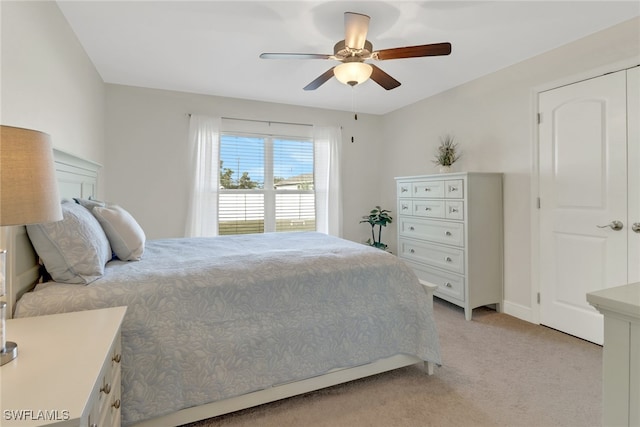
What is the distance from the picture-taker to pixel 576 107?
2.60 metres

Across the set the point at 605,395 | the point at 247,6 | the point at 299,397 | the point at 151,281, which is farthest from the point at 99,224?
the point at 605,395

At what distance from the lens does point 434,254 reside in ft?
11.2

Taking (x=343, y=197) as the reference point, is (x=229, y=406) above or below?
below

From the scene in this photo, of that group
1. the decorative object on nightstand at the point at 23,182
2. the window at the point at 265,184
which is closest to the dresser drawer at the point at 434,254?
the window at the point at 265,184

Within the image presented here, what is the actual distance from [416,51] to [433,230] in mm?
1994

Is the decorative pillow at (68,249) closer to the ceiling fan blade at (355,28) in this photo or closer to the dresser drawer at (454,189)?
the ceiling fan blade at (355,28)

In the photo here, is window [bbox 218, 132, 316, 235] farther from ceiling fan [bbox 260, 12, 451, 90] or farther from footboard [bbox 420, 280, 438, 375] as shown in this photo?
footboard [bbox 420, 280, 438, 375]

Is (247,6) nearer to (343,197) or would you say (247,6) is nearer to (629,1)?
(629,1)

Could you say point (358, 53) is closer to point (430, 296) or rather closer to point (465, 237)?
point (430, 296)

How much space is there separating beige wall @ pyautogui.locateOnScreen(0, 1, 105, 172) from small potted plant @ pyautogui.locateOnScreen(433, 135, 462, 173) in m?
3.55

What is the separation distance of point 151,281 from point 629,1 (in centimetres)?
344

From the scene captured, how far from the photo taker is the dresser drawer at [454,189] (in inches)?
120

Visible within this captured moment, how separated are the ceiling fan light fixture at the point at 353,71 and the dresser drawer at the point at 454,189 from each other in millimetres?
1513

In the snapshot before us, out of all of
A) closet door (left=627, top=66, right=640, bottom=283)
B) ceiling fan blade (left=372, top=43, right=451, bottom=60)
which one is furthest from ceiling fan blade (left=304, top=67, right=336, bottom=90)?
closet door (left=627, top=66, right=640, bottom=283)
